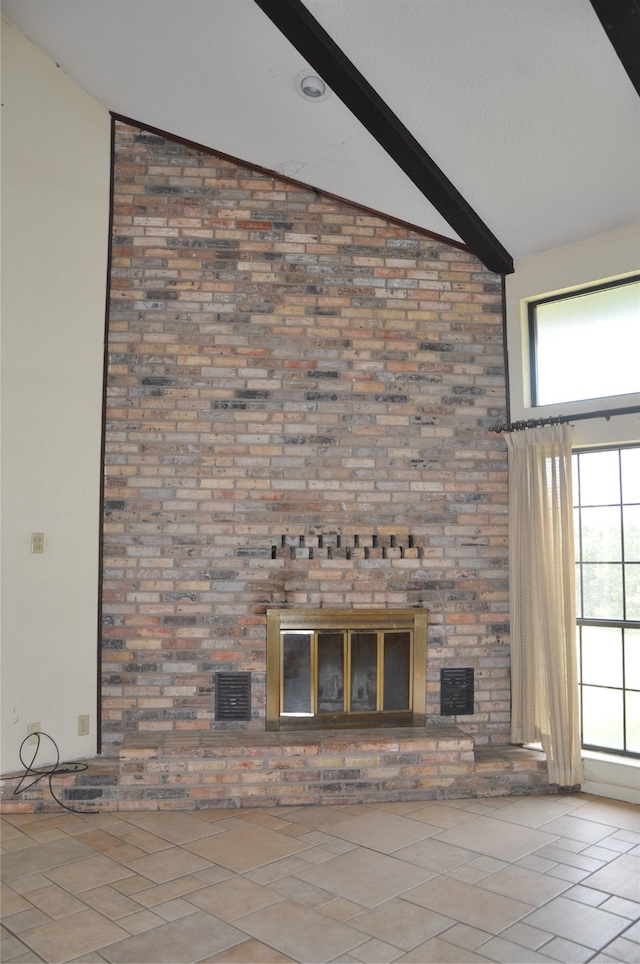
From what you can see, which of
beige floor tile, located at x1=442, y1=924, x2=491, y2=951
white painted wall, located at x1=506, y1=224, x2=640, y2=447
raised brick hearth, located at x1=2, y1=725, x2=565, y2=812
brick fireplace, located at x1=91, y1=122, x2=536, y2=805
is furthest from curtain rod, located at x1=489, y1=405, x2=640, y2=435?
beige floor tile, located at x1=442, y1=924, x2=491, y2=951

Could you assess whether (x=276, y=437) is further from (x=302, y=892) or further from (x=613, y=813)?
(x=613, y=813)

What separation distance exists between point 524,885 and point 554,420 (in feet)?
8.50

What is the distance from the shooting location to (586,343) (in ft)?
15.5

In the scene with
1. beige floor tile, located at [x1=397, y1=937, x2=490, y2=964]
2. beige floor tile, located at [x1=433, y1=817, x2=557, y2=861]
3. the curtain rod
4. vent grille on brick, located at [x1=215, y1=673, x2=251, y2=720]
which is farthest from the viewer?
vent grille on brick, located at [x1=215, y1=673, x2=251, y2=720]

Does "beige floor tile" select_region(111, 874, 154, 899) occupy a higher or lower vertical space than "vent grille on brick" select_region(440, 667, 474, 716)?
lower

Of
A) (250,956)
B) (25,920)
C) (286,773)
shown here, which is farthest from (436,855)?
(25,920)

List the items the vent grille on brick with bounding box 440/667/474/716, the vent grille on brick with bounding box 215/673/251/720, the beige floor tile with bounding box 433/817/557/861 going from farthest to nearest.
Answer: the vent grille on brick with bounding box 440/667/474/716
the vent grille on brick with bounding box 215/673/251/720
the beige floor tile with bounding box 433/817/557/861

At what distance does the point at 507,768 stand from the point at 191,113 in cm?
432

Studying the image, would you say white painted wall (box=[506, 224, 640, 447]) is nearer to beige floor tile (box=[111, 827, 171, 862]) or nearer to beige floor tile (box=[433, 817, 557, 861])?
beige floor tile (box=[433, 817, 557, 861])

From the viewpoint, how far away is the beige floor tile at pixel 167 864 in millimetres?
3326

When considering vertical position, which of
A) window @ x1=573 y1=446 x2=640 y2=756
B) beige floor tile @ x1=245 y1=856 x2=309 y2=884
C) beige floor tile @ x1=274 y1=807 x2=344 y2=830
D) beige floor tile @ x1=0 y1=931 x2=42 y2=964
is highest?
window @ x1=573 y1=446 x2=640 y2=756

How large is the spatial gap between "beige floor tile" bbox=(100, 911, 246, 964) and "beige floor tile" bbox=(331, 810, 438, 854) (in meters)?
1.01

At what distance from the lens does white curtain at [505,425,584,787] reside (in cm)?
445

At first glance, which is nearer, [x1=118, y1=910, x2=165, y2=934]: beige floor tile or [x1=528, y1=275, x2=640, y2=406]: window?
[x1=118, y1=910, x2=165, y2=934]: beige floor tile
